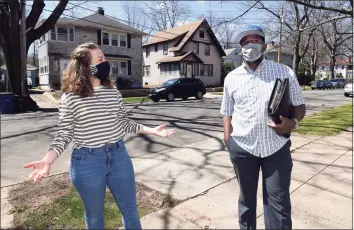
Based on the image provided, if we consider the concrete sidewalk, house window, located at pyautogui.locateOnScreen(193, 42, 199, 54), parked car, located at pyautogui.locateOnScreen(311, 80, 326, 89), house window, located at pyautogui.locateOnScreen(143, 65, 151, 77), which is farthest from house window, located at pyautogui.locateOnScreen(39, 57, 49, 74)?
parked car, located at pyautogui.locateOnScreen(311, 80, 326, 89)

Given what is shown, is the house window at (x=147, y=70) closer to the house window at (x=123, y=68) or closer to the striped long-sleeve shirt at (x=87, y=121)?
the house window at (x=123, y=68)

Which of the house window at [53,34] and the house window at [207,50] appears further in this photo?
the house window at [207,50]

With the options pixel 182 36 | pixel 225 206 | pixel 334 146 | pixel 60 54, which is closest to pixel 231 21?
pixel 334 146

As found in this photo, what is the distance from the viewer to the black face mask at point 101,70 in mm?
2180

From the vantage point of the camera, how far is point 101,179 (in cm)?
215

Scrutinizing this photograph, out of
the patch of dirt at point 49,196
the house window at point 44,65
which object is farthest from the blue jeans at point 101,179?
the house window at point 44,65

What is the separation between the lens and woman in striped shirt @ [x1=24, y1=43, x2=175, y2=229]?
2.09 metres

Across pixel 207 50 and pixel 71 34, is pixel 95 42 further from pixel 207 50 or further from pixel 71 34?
pixel 207 50

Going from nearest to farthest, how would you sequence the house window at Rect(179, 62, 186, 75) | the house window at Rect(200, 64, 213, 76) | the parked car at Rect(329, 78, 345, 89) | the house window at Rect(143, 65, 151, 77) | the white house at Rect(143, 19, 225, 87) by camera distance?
1. the house window at Rect(179, 62, 186, 75)
2. the white house at Rect(143, 19, 225, 87)
3. the house window at Rect(200, 64, 213, 76)
4. the house window at Rect(143, 65, 151, 77)
5. the parked car at Rect(329, 78, 345, 89)

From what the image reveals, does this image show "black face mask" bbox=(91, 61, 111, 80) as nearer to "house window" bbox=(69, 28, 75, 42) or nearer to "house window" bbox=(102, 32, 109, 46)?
"house window" bbox=(69, 28, 75, 42)

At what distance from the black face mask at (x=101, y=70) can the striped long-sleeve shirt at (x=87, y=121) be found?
85 mm

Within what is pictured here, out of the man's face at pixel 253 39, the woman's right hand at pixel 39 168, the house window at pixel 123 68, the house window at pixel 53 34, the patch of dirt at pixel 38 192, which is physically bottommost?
the patch of dirt at pixel 38 192

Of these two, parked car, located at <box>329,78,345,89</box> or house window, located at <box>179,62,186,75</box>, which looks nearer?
house window, located at <box>179,62,186,75</box>

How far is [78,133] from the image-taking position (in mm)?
2127
